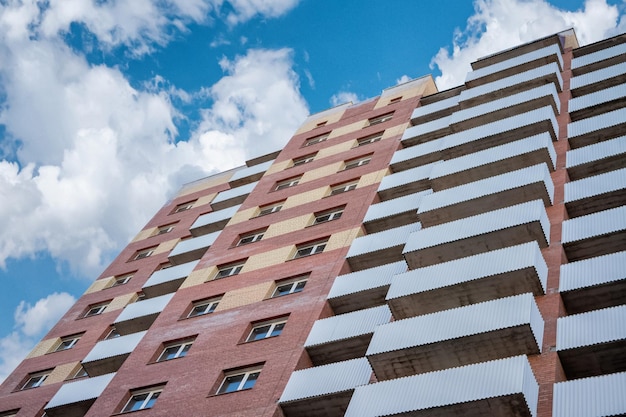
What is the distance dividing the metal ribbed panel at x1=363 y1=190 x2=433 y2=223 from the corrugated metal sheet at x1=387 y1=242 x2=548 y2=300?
5.70m

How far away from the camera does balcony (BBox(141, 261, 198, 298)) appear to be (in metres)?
29.2

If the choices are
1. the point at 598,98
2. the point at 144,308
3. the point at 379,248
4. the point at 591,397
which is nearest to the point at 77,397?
the point at 144,308

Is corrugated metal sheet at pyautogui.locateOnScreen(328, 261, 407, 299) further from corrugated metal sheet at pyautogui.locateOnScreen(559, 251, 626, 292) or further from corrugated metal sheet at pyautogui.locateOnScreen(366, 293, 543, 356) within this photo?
corrugated metal sheet at pyautogui.locateOnScreen(559, 251, 626, 292)

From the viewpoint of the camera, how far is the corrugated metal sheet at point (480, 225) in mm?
20078

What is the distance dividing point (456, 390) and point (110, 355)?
15.6 metres

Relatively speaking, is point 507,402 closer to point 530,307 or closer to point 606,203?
point 530,307

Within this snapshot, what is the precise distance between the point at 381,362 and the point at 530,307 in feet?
13.8

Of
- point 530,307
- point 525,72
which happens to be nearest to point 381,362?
point 530,307

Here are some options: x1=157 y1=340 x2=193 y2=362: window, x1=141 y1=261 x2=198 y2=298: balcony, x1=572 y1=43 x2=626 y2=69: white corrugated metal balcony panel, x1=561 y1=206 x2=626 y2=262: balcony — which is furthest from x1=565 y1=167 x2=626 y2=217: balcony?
x1=141 y1=261 x2=198 y2=298: balcony

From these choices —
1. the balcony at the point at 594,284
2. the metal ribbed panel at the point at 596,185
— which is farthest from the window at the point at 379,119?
the balcony at the point at 594,284

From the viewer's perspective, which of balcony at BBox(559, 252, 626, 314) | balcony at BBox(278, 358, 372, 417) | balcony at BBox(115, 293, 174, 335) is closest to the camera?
balcony at BBox(559, 252, 626, 314)

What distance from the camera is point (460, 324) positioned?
16828 millimetres

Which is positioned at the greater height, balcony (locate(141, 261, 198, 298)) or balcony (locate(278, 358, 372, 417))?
balcony (locate(141, 261, 198, 298))

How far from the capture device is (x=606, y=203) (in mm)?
21188
